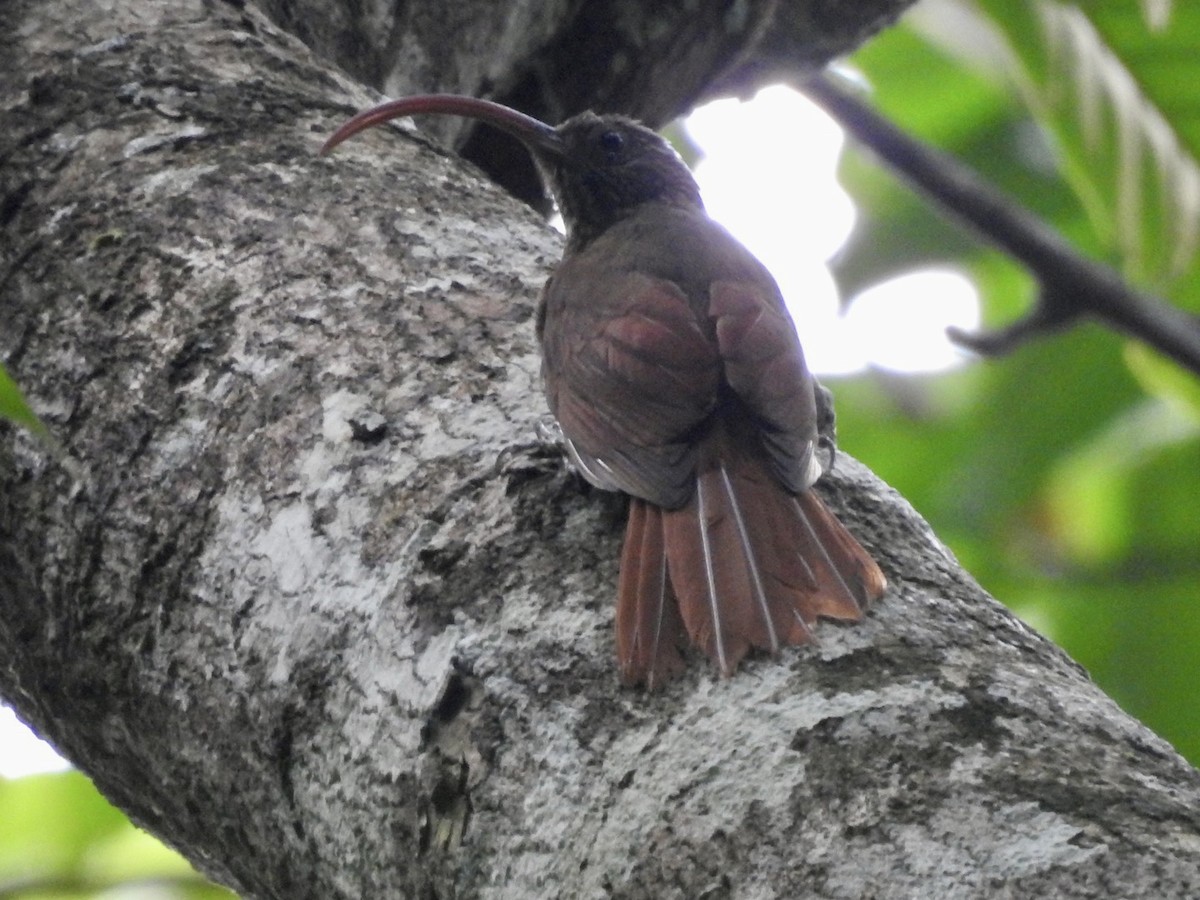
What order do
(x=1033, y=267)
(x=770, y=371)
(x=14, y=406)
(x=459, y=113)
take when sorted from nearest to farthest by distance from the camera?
1. (x=14, y=406)
2. (x=770, y=371)
3. (x=459, y=113)
4. (x=1033, y=267)

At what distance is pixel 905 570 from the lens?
2070 millimetres

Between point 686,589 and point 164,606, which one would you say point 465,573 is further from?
point 164,606

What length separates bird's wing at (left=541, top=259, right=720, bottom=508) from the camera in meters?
2.35

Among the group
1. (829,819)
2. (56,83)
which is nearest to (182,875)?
(56,83)

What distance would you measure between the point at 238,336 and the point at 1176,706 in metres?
3.75

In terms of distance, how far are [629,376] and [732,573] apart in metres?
0.71

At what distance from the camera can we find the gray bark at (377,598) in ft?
5.08

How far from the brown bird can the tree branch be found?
1.14 m

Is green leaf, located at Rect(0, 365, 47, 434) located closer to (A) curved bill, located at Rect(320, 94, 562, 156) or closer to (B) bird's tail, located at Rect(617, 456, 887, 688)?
(B) bird's tail, located at Rect(617, 456, 887, 688)

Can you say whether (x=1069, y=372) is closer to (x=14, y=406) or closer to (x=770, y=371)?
(x=770, y=371)

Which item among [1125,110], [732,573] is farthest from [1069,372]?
[732,573]

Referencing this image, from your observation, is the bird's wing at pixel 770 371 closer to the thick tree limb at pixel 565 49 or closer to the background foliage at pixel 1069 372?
the thick tree limb at pixel 565 49

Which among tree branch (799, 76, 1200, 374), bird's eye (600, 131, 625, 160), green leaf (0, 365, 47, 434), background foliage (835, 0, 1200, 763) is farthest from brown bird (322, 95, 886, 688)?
background foliage (835, 0, 1200, 763)

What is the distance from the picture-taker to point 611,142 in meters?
3.91
